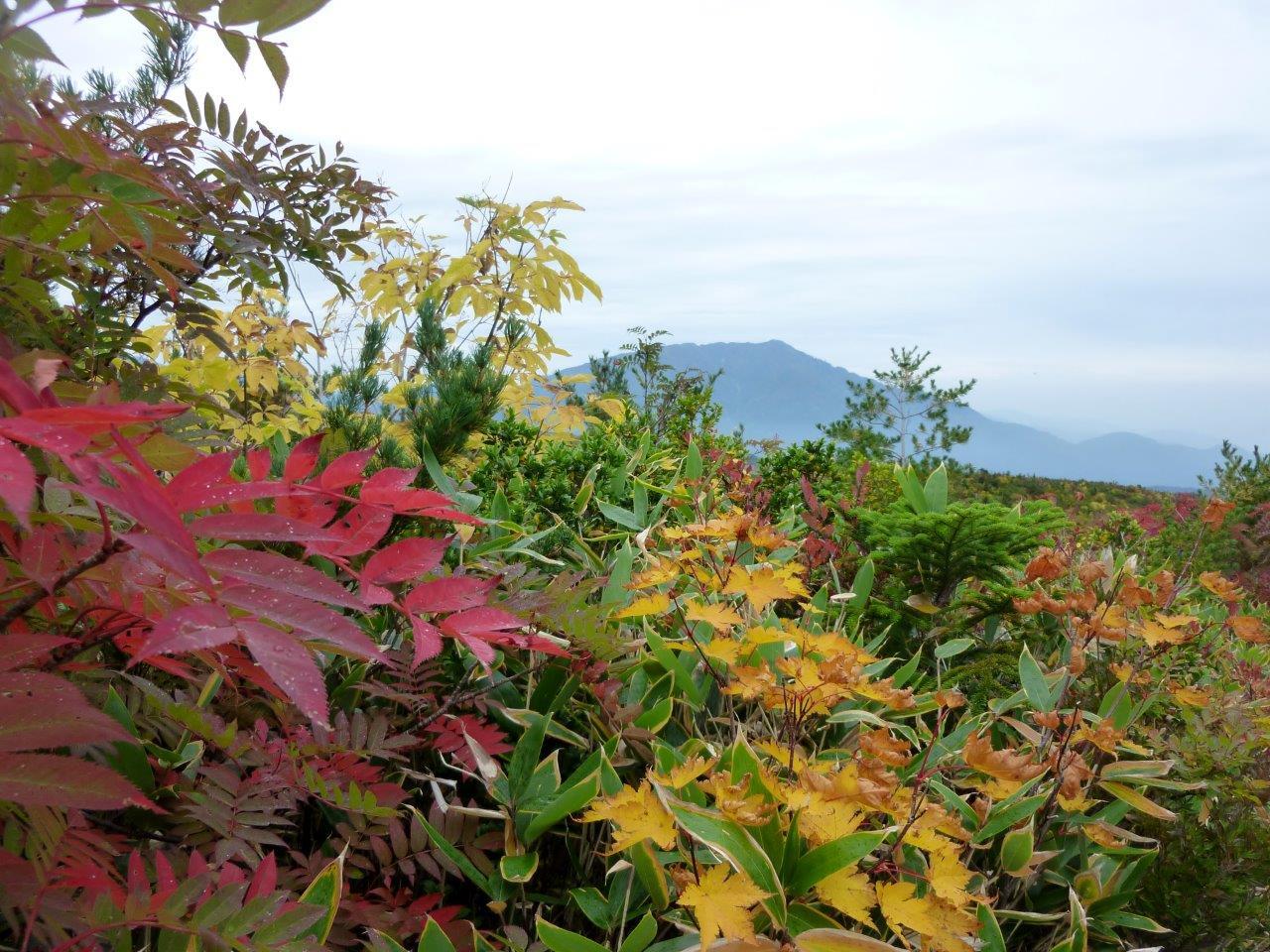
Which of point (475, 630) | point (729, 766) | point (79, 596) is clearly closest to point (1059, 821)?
point (729, 766)

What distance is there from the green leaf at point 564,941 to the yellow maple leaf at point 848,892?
0.37 meters

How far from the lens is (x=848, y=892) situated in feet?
4.42

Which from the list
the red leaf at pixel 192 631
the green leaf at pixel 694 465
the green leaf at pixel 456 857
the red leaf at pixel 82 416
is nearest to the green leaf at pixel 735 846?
the green leaf at pixel 456 857

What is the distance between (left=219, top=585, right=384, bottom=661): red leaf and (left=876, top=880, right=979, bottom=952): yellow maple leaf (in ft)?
2.92

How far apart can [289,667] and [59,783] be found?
16.3 inches

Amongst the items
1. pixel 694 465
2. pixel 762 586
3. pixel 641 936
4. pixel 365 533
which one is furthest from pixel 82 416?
pixel 694 465

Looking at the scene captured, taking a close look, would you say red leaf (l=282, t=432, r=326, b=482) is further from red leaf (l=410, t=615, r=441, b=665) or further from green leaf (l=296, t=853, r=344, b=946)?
green leaf (l=296, t=853, r=344, b=946)

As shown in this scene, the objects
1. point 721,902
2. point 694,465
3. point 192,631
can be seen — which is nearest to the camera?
point 192,631

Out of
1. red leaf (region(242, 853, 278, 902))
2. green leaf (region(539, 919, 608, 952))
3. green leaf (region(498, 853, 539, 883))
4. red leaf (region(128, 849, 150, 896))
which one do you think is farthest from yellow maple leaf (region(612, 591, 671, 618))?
red leaf (region(128, 849, 150, 896))

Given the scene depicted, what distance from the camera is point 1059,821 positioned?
6.54ft

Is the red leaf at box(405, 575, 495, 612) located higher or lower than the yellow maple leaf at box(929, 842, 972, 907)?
higher

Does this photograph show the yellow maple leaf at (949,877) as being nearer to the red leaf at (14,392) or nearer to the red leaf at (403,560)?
the red leaf at (403,560)

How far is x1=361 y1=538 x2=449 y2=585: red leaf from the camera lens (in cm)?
124

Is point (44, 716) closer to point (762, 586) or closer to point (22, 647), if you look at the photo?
point (22, 647)
